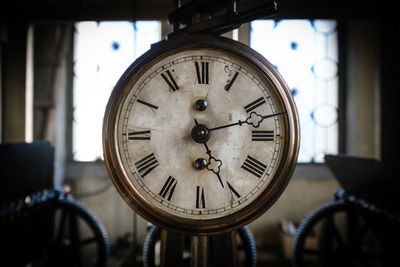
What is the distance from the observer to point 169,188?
62 cm

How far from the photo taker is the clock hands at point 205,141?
24.2 inches

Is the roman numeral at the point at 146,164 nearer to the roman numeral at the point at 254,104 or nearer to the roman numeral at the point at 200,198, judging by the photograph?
the roman numeral at the point at 200,198

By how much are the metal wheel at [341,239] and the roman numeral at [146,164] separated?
125cm

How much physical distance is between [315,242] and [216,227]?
174 centimetres

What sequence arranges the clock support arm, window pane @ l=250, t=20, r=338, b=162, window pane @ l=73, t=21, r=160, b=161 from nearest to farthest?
1. the clock support arm
2. window pane @ l=73, t=21, r=160, b=161
3. window pane @ l=250, t=20, r=338, b=162

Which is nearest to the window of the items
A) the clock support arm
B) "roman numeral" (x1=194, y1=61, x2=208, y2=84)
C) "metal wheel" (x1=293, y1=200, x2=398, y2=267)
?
"metal wheel" (x1=293, y1=200, x2=398, y2=267)

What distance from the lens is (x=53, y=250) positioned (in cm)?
175

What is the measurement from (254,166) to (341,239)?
1365mm

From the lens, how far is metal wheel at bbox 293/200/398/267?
1.28 m

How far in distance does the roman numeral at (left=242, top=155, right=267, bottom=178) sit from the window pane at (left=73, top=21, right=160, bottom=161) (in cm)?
123

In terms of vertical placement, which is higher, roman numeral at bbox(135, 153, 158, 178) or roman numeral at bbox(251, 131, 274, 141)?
roman numeral at bbox(251, 131, 274, 141)

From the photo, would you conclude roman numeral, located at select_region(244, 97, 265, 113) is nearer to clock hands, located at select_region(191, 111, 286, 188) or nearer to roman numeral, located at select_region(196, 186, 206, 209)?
clock hands, located at select_region(191, 111, 286, 188)

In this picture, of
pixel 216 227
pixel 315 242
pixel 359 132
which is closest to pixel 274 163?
pixel 216 227

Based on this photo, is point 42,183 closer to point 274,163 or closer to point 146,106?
point 146,106
